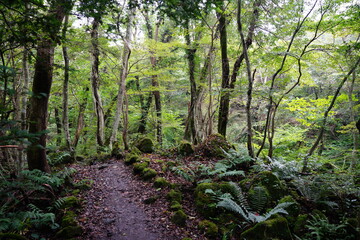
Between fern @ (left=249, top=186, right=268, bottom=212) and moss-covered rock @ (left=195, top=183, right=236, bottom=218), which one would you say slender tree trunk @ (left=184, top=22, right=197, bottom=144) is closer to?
A: moss-covered rock @ (left=195, top=183, right=236, bottom=218)

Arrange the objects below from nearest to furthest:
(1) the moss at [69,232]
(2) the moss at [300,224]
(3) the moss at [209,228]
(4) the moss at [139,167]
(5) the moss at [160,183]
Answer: (1) the moss at [69,232] → (3) the moss at [209,228] → (2) the moss at [300,224] → (5) the moss at [160,183] → (4) the moss at [139,167]

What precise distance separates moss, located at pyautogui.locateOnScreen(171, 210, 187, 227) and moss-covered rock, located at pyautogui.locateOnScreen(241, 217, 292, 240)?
4.15 feet

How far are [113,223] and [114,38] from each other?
4224 millimetres

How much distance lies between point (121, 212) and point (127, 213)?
0.54 ft

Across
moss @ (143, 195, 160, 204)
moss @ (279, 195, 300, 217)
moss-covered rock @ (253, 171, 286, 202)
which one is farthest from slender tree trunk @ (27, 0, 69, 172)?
moss @ (279, 195, 300, 217)

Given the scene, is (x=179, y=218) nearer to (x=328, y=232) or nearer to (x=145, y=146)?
(x=328, y=232)

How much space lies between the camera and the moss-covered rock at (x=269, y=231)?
377cm

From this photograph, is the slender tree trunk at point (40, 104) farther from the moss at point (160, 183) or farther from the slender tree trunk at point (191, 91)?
the slender tree trunk at point (191, 91)

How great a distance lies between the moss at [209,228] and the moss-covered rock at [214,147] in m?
3.89

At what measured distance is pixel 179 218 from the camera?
4.35 metres

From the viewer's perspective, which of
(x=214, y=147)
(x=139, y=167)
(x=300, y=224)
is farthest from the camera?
(x=214, y=147)

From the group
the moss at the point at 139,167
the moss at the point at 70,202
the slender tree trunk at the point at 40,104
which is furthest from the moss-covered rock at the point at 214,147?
the slender tree trunk at the point at 40,104

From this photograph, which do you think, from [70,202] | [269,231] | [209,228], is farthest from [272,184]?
[70,202]

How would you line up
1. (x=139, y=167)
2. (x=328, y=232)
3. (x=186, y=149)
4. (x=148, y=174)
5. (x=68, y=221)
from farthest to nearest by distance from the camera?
1. (x=186, y=149)
2. (x=139, y=167)
3. (x=148, y=174)
4. (x=68, y=221)
5. (x=328, y=232)
